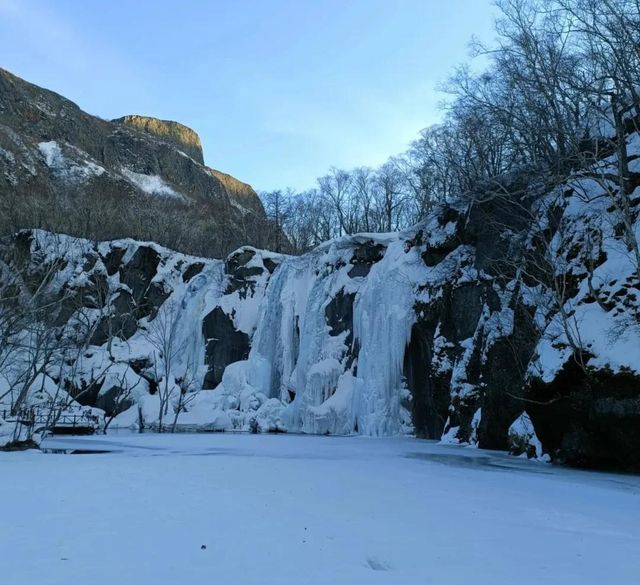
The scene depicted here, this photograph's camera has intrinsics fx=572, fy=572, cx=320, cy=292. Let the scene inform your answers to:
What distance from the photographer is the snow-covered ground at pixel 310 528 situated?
2949 millimetres

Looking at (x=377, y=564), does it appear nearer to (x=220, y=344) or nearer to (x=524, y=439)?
(x=524, y=439)

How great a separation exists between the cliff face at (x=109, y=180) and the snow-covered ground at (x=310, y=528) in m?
35.0

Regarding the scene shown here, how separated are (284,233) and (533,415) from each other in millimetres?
36287

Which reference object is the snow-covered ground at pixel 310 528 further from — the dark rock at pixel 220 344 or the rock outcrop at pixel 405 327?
the dark rock at pixel 220 344

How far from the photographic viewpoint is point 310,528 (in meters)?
4.02

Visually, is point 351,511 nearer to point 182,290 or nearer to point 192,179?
point 182,290

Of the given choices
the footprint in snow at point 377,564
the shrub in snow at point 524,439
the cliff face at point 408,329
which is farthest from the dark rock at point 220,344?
the footprint in snow at point 377,564

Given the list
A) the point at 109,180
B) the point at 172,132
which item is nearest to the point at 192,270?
the point at 109,180

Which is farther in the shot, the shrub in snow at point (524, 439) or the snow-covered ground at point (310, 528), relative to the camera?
the shrub in snow at point (524, 439)

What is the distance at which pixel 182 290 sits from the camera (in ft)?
113

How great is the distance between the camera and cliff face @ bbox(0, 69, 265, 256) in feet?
144

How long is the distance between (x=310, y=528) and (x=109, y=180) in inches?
2539

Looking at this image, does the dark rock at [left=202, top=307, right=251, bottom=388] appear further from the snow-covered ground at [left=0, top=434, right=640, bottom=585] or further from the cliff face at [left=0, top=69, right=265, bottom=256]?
the snow-covered ground at [left=0, top=434, right=640, bottom=585]

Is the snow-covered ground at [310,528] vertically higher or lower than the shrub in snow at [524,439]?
lower
